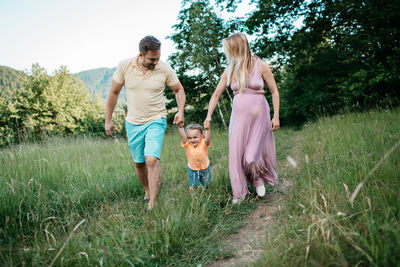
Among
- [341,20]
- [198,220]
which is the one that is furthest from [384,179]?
[341,20]

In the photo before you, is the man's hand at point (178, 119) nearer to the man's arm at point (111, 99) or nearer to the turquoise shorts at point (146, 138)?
the turquoise shorts at point (146, 138)

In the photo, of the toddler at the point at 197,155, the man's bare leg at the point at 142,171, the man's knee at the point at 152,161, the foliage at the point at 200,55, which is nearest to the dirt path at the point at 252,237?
the toddler at the point at 197,155

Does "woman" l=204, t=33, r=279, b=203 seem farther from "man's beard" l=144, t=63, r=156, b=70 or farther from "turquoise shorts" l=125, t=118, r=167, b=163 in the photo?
"man's beard" l=144, t=63, r=156, b=70

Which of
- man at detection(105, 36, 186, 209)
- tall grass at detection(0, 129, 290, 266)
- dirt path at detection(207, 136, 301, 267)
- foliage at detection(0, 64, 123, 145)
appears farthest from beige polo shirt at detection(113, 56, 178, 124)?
foliage at detection(0, 64, 123, 145)

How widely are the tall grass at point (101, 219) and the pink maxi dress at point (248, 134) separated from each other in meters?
0.32

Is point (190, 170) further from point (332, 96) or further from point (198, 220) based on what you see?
point (332, 96)

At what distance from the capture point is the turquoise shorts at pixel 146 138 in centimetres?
334

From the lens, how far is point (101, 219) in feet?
9.28

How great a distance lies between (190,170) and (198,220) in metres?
1.39

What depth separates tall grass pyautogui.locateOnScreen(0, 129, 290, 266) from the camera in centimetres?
203

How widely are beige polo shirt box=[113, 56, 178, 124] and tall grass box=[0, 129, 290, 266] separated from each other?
1182 millimetres

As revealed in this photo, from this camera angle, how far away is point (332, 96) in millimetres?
12422

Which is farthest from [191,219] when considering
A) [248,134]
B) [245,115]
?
[245,115]

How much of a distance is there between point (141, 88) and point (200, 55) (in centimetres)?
1242
